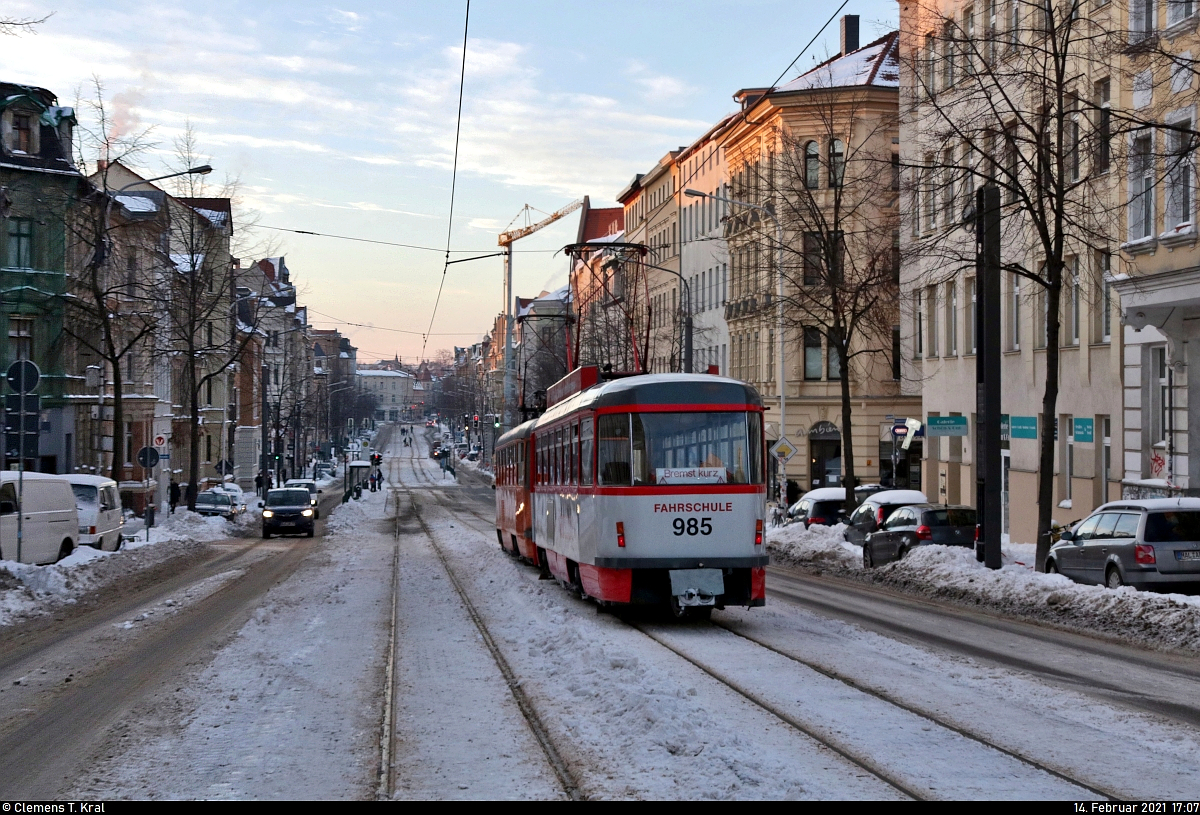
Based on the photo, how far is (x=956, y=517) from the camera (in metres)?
26.7

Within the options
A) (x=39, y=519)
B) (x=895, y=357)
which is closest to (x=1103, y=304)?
(x=39, y=519)

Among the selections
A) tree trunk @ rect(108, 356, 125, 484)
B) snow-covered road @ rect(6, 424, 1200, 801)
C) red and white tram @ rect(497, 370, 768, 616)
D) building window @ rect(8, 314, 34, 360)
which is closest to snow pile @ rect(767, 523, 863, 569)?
snow-covered road @ rect(6, 424, 1200, 801)

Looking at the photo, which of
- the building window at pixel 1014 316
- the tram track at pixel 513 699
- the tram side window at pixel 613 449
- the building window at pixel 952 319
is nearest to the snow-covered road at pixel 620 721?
the tram track at pixel 513 699

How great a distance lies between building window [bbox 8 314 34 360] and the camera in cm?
4994

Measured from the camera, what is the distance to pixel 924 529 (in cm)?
2659

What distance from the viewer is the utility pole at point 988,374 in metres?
23.2

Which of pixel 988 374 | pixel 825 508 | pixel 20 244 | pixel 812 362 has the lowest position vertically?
pixel 825 508

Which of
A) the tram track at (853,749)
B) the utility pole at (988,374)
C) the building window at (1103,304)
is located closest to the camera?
the tram track at (853,749)

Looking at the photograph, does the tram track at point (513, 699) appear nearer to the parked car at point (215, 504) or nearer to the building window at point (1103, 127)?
the building window at point (1103, 127)

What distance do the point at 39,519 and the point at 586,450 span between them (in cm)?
1280

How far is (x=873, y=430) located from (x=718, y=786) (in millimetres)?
51348

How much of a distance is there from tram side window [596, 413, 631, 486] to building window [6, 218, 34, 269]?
128 ft

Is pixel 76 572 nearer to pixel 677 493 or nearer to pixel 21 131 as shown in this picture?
pixel 677 493

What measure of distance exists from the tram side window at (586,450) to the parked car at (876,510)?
1229cm
